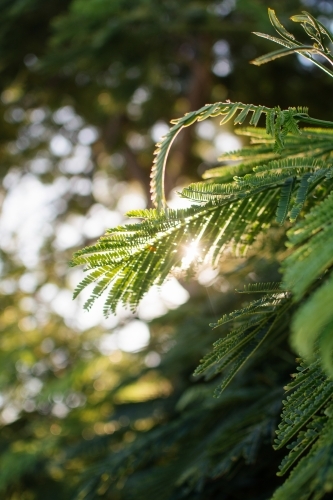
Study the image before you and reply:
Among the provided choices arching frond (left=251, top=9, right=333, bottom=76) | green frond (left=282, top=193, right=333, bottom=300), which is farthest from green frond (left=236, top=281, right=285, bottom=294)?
arching frond (left=251, top=9, right=333, bottom=76)

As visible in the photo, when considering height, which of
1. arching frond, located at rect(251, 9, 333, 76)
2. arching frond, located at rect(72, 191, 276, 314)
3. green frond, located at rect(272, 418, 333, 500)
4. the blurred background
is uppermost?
the blurred background

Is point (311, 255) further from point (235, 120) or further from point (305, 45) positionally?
point (305, 45)

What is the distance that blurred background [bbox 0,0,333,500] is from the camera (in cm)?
410

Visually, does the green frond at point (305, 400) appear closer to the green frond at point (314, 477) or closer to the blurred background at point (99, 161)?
the green frond at point (314, 477)

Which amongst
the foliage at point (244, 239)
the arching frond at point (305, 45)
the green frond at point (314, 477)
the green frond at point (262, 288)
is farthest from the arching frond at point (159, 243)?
the green frond at point (314, 477)

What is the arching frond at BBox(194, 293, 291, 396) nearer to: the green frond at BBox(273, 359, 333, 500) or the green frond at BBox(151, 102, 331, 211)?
the green frond at BBox(273, 359, 333, 500)

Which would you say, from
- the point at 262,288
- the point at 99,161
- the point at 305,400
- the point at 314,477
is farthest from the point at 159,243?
the point at 99,161

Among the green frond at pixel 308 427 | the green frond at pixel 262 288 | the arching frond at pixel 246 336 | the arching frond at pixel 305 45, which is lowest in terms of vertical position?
the green frond at pixel 308 427

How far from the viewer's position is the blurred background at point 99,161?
13.4 feet

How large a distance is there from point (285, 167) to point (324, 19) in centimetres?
377

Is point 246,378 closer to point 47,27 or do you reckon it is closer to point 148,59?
point 148,59

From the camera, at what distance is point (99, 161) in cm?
705

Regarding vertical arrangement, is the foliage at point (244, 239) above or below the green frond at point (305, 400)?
above

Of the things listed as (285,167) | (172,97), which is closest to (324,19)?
(172,97)
